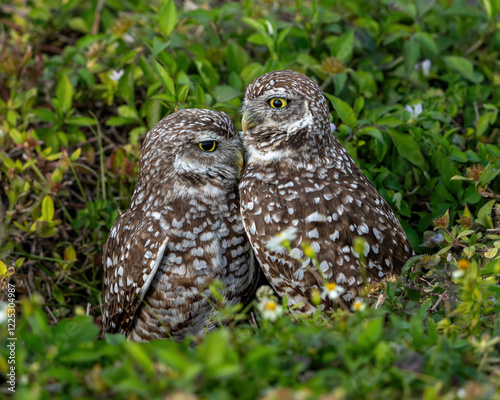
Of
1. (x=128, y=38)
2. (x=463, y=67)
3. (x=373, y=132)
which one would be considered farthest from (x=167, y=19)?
(x=463, y=67)

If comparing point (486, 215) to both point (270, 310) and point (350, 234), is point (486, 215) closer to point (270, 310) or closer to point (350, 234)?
point (350, 234)

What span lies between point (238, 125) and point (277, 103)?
2.07ft

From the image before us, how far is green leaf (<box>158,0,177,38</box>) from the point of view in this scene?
4121 mm

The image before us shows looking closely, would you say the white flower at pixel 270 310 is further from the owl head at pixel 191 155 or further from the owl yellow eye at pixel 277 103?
the owl yellow eye at pixel 277 103

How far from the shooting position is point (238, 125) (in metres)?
3.68

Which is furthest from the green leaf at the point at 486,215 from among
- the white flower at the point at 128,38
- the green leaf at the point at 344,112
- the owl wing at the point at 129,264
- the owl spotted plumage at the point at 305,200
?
the white flower at the point at 128,38

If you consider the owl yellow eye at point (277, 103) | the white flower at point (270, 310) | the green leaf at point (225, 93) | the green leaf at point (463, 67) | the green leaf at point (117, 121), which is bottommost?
the green leaf at point (117, 121)

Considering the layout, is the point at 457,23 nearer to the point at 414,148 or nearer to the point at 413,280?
the point at 414,148

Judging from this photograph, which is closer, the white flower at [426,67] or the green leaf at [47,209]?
the green leaf at [47,209]

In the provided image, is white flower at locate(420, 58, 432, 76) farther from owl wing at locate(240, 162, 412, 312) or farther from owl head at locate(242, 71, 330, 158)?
owl wing at locate(240, 162, 412, 312)

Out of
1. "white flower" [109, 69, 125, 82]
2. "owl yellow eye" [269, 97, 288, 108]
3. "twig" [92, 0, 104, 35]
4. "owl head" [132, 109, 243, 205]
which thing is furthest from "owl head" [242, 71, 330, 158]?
"twig" [92, 0, 104, 35]

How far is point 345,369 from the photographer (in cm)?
194

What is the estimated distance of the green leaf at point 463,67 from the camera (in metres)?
4.30

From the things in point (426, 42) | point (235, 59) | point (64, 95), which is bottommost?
point (64, 95)
